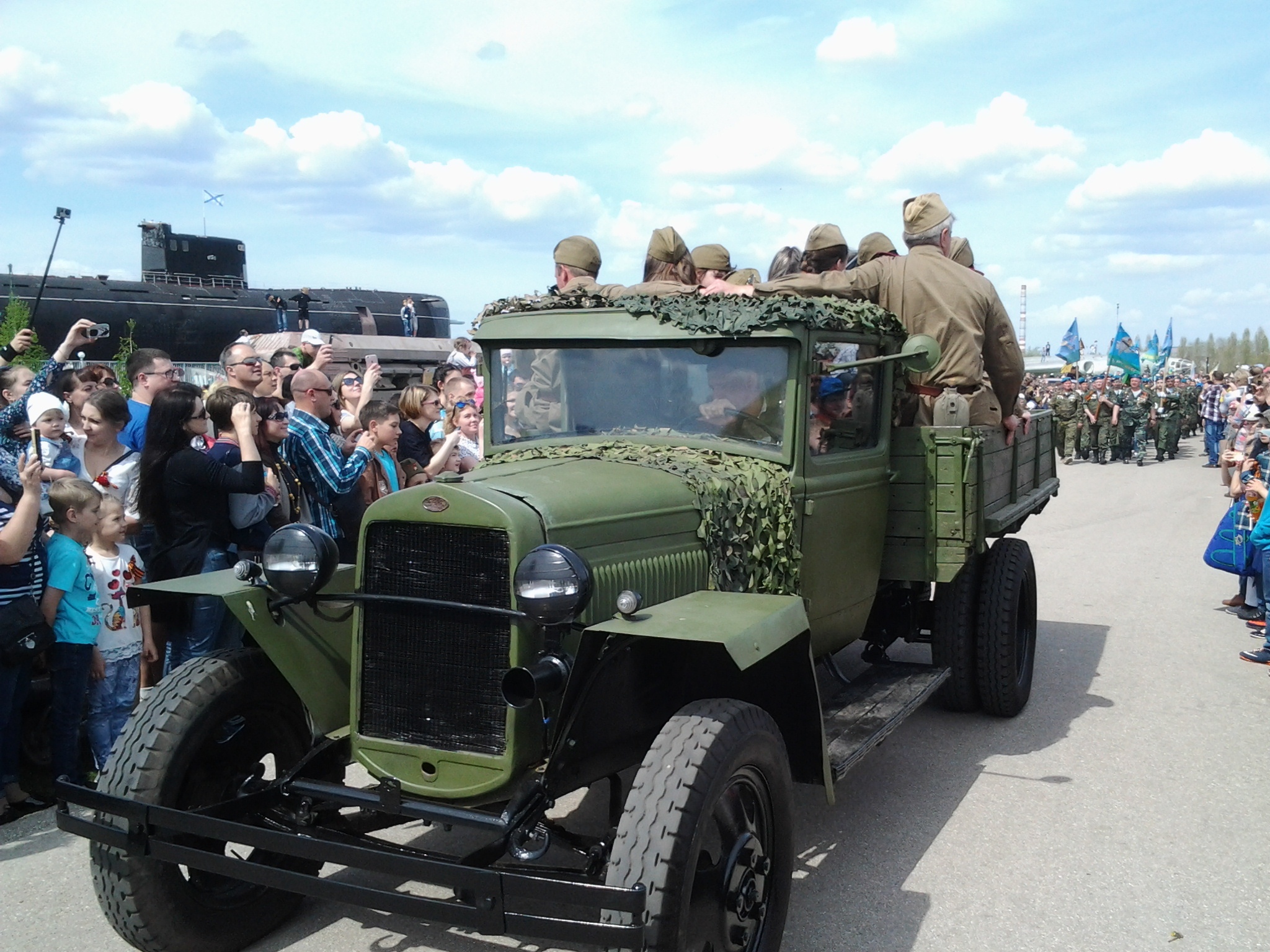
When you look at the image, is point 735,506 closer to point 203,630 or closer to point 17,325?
point 203,630

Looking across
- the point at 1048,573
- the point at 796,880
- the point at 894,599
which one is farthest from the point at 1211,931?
the point at 1048,573

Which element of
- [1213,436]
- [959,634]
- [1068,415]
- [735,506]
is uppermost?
[735,506]

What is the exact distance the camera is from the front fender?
367 centimetres

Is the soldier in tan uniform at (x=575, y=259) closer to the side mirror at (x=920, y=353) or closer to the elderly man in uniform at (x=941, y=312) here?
the elderly man in uniform at (x=941, y=312)

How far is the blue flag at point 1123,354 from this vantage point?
2927 cm

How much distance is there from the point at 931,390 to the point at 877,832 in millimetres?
2442

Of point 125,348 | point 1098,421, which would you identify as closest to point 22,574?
point 125,348

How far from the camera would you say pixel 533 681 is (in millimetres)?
3102

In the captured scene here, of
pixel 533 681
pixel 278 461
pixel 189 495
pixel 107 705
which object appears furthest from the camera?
pixel 278 461

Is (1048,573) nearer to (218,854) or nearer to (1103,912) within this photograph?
(1103,912)

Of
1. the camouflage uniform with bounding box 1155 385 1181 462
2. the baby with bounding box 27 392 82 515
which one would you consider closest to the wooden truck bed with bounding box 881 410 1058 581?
the baby with bounding box 27 392 82 515

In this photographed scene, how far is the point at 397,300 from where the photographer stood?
1439 inches

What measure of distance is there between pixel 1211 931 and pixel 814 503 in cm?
205

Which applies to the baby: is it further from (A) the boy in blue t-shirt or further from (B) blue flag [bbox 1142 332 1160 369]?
(B) blue flag [bbox 1142 332 1160 369]
